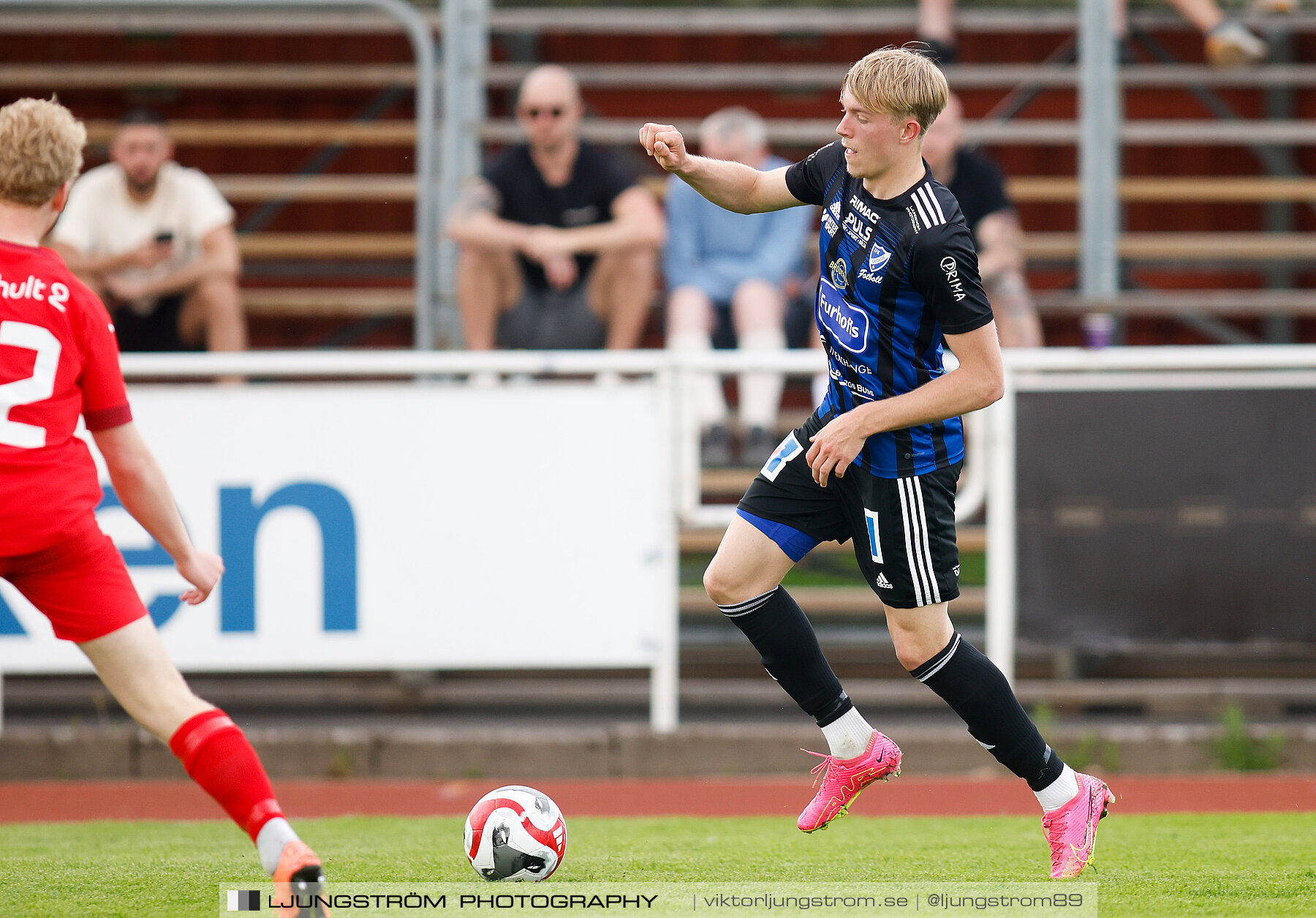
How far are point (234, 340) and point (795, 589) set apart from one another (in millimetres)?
3112

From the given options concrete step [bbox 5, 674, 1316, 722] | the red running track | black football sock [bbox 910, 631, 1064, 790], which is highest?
black football sock [bbox 910, 631, 1064, 790]

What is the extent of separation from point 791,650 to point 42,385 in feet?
6.87

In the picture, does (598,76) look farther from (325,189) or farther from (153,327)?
(153,327)

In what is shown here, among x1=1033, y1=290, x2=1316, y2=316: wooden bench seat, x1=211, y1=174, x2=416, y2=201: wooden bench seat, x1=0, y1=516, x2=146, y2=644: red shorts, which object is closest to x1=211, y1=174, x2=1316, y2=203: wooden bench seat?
x1=211, y1=174, x2=416, y2=201: wooden bench seat

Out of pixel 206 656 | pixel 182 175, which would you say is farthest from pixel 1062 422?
pixel 182 175

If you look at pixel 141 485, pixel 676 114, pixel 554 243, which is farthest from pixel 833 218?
pixel 676 114

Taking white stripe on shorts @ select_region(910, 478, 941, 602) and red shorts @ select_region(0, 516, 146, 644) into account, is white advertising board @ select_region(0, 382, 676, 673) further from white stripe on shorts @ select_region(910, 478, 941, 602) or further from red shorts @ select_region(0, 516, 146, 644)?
red shorts @ select_region(0, 516, 146, 644)

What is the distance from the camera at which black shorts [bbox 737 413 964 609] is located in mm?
3834

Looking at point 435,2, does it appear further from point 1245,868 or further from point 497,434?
point 1245,868

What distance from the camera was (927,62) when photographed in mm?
3641

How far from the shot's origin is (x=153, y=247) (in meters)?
7.23

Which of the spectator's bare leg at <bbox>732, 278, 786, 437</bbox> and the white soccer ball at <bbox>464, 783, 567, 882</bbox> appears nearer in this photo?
the white soccer ball at <bbox>464, 783, 567, 882</bbox>

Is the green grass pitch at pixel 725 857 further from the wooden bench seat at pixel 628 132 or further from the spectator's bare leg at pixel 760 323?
the wooden bench seat at pixel 628 132

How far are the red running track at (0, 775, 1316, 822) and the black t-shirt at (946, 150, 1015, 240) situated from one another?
286cm
